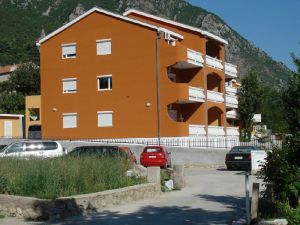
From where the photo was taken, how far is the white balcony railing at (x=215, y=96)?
49.3 meters

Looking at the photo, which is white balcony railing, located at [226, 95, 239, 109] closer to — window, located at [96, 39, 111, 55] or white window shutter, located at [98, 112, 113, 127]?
white window shutter, located at [98, 112, 113, 127]

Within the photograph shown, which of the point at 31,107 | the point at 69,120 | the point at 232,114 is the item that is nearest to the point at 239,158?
the point at 69,120

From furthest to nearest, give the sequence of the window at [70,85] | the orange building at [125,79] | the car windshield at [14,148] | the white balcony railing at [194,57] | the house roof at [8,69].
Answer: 1. the house roof at [8,69]
2. the window at [70,85]
3. the white balcony railing at [194,57]
4. the orange building at [125,79]
5. the car windshield at [14,148]

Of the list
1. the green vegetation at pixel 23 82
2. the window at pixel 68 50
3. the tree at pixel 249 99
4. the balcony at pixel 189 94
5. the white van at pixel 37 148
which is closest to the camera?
the white van at pixel 37 148

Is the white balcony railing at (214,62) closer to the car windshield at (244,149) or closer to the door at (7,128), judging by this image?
the car windshield at (244,149)

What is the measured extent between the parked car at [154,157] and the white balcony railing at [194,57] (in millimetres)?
13315

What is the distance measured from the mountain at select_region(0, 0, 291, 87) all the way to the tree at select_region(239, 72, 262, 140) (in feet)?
108

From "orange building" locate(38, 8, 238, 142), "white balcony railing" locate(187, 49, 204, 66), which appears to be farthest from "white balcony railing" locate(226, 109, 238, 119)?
"white balcony railing" locate(187, 49, 204, 66)

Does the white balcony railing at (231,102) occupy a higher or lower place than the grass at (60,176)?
higher

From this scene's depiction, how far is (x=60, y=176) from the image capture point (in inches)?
639

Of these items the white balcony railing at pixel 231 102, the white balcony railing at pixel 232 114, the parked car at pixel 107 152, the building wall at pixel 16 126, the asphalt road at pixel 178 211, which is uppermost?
the white balcony railing at pixel 231 102

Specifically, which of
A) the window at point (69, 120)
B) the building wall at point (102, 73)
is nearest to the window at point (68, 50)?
the building wall at point (102, 73)

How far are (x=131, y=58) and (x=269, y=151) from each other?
3357 centimetres

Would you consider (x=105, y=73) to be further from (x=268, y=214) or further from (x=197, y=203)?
(x=268, y=214)
